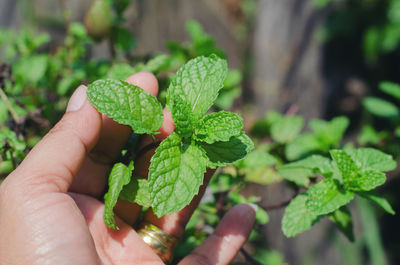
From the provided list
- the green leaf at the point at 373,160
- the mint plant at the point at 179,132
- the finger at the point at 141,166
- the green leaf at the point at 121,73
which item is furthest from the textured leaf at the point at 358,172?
the green leaf at the point at 121,73

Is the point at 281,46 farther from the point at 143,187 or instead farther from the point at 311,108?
the point at 143,187

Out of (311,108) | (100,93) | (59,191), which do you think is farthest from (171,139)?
(311,108)

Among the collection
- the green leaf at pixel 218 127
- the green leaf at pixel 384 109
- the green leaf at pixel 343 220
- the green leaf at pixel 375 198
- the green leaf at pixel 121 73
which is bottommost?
the green leaf at pixel 343 220

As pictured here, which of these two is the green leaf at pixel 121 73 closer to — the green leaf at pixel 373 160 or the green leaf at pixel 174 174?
the green leaf at pixel 174 174

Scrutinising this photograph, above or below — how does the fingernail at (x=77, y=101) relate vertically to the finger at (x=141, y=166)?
above

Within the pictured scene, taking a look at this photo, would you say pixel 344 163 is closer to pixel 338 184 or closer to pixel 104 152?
pixel 338 184

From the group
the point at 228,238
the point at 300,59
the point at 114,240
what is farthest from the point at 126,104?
the point at 300,59

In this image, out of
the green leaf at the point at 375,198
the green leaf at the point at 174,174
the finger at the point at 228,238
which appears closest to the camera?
the green leaf at the point at 174,174
